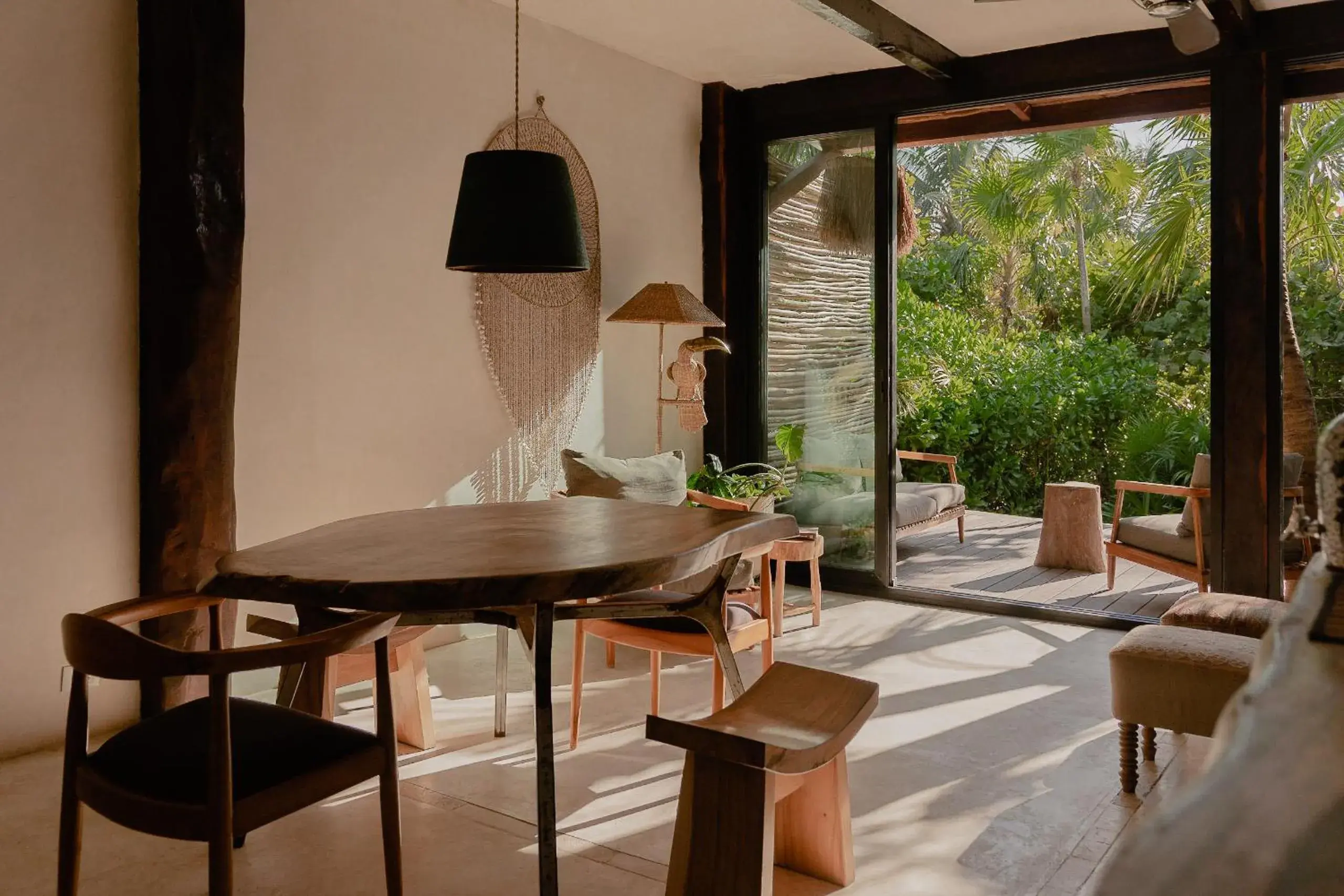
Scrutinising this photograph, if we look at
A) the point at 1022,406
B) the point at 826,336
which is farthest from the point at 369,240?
the point at 1022,406

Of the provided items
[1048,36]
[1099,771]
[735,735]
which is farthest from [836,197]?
[735,735]

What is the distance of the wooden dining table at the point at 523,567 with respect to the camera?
1980 mm

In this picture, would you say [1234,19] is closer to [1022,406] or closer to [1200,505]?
[1200,505]

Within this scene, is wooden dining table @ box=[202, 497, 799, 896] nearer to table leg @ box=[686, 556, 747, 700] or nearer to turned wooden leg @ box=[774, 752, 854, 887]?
A: table leg @ box=[686, 556, 747, 700]

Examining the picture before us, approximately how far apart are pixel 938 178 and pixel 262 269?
28.5 ft

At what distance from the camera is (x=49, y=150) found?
295 cm

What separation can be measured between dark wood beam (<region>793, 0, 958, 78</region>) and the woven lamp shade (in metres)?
1.21

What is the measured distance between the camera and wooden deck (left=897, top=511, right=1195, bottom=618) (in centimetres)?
532

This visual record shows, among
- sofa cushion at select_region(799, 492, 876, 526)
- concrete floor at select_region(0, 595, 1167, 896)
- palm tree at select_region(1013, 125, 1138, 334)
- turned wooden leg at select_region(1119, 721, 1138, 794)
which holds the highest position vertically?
palm tree at select_region(1013, 125, 1138, 334)

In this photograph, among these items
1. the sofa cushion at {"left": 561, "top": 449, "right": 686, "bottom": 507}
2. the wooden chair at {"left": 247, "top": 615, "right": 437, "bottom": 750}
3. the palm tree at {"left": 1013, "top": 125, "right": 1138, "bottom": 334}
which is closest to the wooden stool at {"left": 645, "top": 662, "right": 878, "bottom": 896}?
the wooden chair at {"left": 247, "top": 615, "right": 437, "bottom": 750}

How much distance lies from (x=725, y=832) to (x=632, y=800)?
820 millimetres

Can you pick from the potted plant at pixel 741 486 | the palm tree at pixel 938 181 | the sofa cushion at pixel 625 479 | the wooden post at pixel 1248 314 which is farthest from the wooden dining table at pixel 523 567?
the palm tree at pixel 938 181

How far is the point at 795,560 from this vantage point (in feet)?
15.0

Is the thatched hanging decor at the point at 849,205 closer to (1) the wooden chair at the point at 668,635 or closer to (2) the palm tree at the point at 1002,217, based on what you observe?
(1) the wooden chair at the point at 668,635
